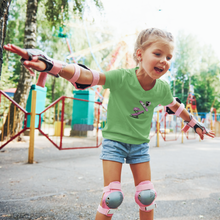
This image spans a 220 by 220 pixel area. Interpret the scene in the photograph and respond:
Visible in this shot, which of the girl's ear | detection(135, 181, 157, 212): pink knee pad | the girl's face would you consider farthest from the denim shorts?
the girl's ear

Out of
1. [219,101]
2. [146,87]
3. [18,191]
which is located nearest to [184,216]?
[146,87]

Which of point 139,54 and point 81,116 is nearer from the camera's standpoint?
point 139,54

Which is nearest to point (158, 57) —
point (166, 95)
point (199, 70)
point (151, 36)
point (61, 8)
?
point (151, 36)

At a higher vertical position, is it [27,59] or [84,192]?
[27,59]

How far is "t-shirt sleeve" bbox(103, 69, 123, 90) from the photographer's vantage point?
4.97ft

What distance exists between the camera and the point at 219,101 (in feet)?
94.9

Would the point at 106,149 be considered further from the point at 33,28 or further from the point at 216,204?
the point at 33,28

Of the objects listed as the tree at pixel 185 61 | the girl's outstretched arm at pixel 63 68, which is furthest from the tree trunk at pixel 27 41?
the tree at pixel 185 61

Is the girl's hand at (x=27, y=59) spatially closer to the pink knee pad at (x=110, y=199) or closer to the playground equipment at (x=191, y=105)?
the pink knee pad at (x=110, y=199)

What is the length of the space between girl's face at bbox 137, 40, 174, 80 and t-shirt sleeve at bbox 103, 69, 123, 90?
201mm

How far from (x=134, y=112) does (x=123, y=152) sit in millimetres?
301

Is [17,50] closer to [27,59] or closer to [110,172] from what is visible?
[27,59]

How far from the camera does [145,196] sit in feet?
4.87

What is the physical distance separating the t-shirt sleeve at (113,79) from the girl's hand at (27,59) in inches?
19.6
